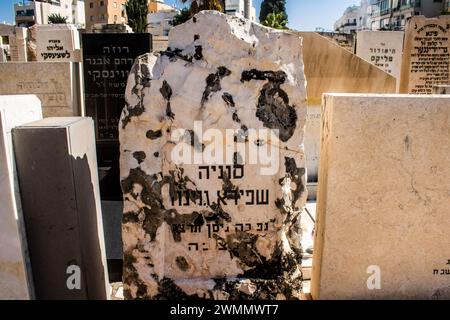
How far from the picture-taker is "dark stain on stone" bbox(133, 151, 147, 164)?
2156mm

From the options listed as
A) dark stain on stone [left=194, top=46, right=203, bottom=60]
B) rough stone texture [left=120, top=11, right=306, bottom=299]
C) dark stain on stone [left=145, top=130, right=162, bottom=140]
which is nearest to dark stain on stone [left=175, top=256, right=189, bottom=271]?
rough stone texture [left=120, top=11, right=306, bottom=299]

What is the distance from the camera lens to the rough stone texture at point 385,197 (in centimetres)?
227

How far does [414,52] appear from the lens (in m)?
7.24

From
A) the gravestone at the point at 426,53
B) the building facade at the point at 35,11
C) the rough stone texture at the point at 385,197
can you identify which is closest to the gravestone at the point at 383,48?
the gravestone at the point at 426,53

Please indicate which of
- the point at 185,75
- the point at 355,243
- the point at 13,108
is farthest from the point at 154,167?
the point at 355,243

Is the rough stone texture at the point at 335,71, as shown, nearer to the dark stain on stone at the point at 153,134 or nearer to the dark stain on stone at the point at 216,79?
the dark stain on stone at the point at 216,79

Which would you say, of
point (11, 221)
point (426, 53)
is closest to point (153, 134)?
point (11, 221)

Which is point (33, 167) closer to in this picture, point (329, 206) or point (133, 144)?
point (133, 144)

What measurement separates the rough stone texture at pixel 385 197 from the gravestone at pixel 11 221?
1.70m

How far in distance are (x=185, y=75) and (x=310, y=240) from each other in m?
2.11

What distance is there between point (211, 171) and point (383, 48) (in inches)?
275

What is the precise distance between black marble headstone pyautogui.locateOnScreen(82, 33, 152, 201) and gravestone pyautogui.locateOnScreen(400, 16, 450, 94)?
5.53 metres

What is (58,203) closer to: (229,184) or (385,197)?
(229,184)

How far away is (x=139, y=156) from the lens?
2.16m
